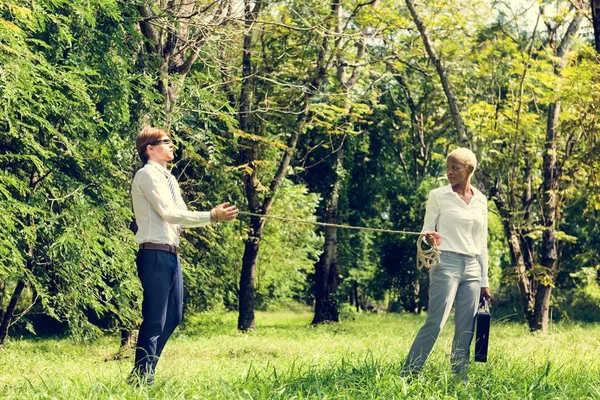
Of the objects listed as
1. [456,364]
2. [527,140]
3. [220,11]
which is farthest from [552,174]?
[456,364]

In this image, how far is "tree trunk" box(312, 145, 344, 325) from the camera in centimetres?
2205

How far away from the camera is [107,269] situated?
11.4 metres

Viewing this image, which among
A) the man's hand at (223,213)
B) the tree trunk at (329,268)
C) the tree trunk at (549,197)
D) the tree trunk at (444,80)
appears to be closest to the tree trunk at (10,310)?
the man's hand at (223,213)

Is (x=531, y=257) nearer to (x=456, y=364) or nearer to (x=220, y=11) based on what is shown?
(x=220, y=11)

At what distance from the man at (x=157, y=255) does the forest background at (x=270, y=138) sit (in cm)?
207

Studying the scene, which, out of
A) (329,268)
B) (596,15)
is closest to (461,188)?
(596,15)

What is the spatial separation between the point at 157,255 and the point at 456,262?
7.65 ft

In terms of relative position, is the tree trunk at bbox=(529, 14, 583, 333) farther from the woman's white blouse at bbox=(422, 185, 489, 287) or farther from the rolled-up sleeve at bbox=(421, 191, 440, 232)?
the rolled-up sleeve at bbox=(421, 191, 440, 232)

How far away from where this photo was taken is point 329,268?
73.7 feet

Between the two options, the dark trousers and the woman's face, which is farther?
the woman's face

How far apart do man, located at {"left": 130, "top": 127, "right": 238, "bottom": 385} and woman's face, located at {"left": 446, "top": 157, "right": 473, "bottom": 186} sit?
184 centimetres

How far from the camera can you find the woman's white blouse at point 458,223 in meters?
6.74

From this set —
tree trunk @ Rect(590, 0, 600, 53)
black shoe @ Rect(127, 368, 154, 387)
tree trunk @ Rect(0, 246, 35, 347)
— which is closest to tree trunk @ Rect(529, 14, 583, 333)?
tree trunk @ Rect(590, 0, 600, 53)

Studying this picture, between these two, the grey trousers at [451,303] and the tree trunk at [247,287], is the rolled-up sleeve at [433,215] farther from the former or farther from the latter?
the tree trunk at [247,287]
